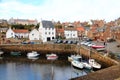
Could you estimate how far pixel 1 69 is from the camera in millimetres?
44219

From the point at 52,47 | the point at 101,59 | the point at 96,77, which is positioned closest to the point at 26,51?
the point at 52,47

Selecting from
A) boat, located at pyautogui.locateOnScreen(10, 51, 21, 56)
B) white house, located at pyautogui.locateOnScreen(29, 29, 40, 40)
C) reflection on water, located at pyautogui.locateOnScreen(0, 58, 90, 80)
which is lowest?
reflection on water, located at pyautogui.locateOnScreen(0, 58, 90, 80)

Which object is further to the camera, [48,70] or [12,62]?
[12,62]

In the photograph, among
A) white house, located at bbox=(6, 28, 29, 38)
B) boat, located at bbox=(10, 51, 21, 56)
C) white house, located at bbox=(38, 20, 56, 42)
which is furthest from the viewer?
white house, located at bbox=(6, 28, 29, 38)

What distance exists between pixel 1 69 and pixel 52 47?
23978mm

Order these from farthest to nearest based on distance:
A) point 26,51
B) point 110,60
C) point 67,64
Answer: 1. point 26,51
2. point 67,64
3. point 110,60

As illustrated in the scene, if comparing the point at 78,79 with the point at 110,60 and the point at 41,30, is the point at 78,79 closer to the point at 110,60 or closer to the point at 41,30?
the point at 110,60

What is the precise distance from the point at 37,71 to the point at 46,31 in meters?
39.5

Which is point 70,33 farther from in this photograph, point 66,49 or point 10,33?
point 66,49

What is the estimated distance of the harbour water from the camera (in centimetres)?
3694

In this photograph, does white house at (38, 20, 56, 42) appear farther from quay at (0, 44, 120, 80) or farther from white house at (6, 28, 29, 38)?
quay at (0, 44, 120, 80)

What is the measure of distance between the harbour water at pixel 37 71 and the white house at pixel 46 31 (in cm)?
2712

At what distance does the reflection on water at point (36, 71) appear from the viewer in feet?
121

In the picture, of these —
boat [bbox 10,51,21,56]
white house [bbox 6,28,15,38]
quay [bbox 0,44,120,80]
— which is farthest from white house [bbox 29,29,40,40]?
boat [bbox 10,51,21,56]
